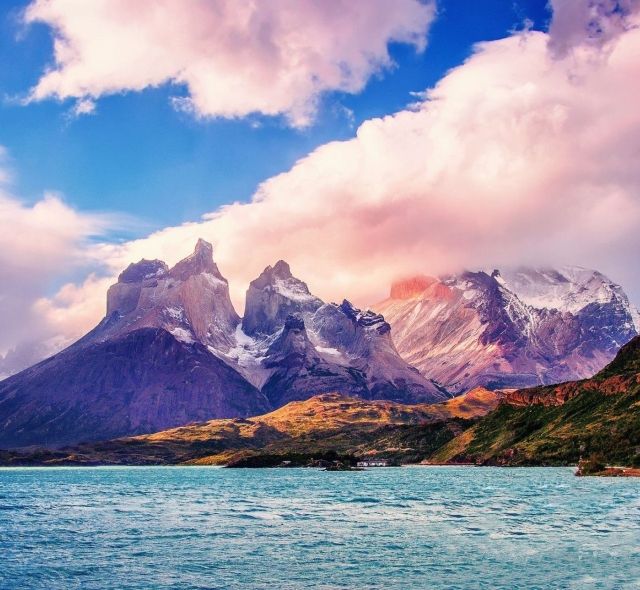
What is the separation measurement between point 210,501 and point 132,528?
201ft

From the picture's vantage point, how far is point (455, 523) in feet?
374

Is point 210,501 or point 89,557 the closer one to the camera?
point 89,557

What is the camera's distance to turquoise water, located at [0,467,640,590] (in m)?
71.3

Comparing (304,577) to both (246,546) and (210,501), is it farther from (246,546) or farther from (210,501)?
(210,501)

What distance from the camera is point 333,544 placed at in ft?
308

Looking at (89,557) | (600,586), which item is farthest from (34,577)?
(600,586)

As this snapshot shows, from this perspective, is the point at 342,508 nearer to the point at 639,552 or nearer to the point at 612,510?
the point at 612,510

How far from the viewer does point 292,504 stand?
159375 mm

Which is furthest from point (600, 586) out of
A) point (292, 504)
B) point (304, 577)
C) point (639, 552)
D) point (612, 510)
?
point (292, 504)

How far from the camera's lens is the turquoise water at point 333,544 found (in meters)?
71.3

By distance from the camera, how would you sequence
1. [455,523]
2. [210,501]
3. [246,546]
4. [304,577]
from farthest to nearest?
[210,501] → [455,523] → [246,546] → [304,577]

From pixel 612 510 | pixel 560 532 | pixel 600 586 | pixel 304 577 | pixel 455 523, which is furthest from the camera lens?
pixel 612 510

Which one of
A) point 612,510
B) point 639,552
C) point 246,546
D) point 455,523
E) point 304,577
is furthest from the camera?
point 612,510

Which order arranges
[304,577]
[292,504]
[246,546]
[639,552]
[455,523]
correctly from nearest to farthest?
[304,577] → [639,552] → [246,546] → [455,523] → [292,504]
